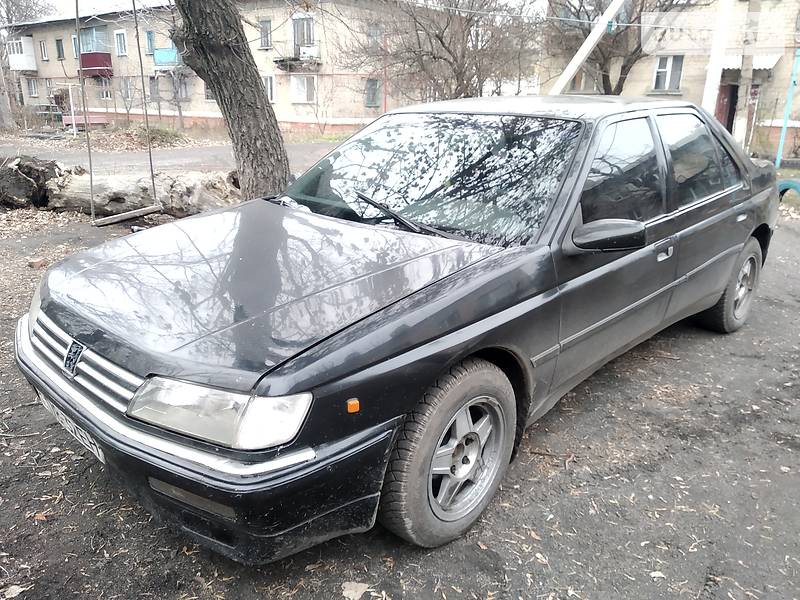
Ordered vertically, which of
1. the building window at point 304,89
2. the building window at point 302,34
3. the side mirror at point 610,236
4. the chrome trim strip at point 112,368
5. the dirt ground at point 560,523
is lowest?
the dirt ground at point 560,523

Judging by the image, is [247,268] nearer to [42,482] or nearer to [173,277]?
[173,277]

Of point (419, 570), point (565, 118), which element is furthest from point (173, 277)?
point (565, 118)

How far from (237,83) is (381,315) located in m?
4.60

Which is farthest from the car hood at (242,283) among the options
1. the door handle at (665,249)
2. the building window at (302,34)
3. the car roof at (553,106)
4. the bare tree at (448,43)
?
the building window at (302,34)

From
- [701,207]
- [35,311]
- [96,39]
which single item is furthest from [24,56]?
[701,207]

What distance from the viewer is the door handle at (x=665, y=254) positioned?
3404 mm

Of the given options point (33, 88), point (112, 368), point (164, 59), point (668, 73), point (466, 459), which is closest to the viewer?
point (112, 368)

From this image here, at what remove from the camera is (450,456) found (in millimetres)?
2459

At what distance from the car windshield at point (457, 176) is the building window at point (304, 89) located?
29.2 metres

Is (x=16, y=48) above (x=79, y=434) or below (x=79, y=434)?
above

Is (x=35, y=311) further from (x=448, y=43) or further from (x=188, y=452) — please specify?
(x=448, y=43)

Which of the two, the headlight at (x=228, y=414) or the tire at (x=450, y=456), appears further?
the tire at (x=450, y=456)

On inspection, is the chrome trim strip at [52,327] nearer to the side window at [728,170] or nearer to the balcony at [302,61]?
the side window at [728,170]

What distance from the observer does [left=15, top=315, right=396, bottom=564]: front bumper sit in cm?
190
